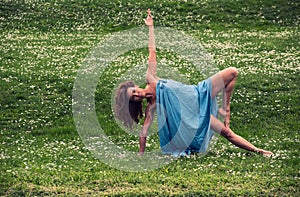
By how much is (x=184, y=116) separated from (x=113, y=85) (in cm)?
727

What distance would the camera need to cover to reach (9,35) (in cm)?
2844

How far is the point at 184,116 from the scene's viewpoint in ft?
39.8

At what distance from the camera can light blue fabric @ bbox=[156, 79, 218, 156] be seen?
475 inches

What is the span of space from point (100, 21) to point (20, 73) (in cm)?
1073

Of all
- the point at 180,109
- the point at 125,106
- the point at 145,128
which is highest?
the point at 125,106

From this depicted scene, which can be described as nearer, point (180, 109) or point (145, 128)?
point (145, 128)

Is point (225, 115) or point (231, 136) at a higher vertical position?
point (225, 115)

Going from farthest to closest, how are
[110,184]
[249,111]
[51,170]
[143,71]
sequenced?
[143,71]
[249,111]
[51,170]
[110,184]

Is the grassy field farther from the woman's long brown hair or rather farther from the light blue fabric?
the woman's long brown hair

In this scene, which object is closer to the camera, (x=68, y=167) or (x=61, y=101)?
(x=68, y=167)

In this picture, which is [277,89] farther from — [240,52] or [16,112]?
[16,112]

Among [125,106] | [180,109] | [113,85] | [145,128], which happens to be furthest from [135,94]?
[113,85]

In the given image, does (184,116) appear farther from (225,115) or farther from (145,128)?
(225,115)

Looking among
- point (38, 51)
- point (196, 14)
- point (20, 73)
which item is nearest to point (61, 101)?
point (20, 73)
